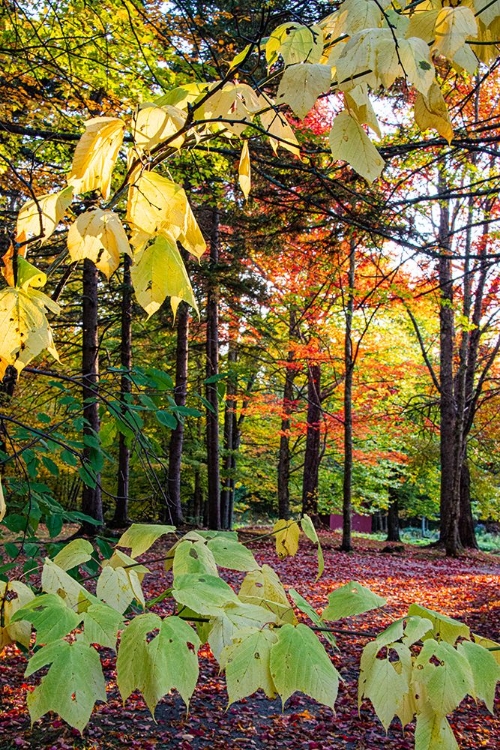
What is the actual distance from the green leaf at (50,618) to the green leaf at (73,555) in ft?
0.91

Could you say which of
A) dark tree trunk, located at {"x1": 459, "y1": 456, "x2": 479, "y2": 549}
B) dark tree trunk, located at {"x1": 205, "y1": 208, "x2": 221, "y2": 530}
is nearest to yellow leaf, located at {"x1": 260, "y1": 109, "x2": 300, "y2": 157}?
dark tree trunk, located at {"x1": 205, "y1": 208, "x2": 221, "y2": 530}

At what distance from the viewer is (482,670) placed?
86 cm

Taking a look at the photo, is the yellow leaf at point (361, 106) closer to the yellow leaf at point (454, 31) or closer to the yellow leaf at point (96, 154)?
the yellow leaf at point (454, 31)

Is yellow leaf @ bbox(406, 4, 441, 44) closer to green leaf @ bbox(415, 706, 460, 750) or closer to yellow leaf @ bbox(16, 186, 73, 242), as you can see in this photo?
yellow leaf @ bbox(16, 186, 73, 242)

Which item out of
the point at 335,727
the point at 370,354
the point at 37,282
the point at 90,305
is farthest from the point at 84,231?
the point at 370,354

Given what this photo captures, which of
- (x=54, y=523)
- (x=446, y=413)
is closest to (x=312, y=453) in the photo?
(x=446, y=413)

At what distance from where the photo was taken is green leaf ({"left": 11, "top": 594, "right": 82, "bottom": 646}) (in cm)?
77

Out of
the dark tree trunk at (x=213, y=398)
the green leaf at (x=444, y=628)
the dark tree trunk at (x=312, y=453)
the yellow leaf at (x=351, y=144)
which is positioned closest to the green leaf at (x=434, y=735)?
the green leaf at (x=444, y=628)

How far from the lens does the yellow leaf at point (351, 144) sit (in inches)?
33.4

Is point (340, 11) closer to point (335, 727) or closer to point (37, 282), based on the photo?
point (37, 282)

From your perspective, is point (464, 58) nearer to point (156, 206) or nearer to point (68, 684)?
point (156, 206)

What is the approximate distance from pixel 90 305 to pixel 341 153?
9519 millimetres

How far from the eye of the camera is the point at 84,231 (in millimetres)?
994

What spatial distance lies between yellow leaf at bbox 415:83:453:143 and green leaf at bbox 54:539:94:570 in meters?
0.98
